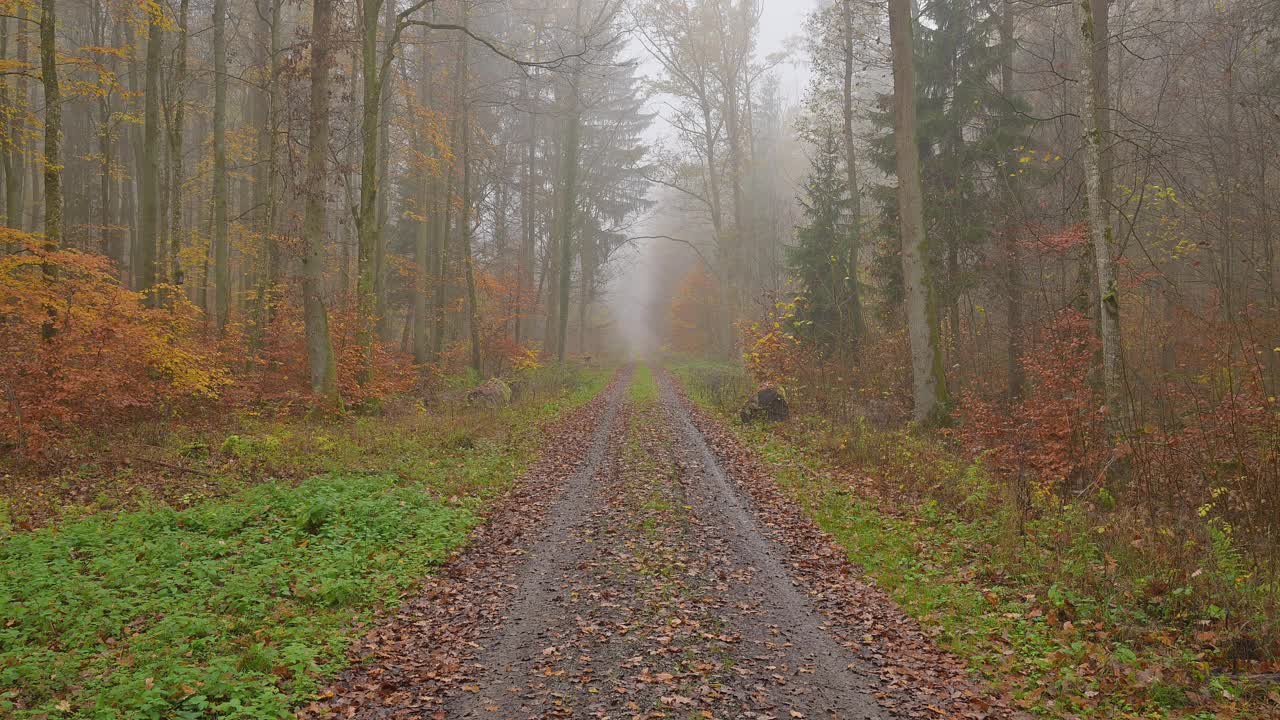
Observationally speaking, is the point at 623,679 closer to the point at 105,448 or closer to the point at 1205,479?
the point at 1205,479

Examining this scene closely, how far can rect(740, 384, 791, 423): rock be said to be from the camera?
1670 cm

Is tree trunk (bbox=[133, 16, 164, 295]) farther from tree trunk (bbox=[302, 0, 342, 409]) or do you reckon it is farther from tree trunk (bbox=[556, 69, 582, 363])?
tree trunk (bbox=[556, 69, 582, 363])

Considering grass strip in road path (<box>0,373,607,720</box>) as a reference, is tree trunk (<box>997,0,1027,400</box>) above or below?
above

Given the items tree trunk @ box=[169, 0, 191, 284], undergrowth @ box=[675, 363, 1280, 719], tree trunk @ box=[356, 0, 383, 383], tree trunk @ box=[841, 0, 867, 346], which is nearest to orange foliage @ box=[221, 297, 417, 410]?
tree trunk @ box=[356, 0, 383, 383]

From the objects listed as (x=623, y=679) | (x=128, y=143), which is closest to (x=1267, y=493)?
(x=623, y=679)

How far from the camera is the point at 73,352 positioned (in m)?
11.7

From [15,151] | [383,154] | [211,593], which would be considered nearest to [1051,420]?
[211,593]

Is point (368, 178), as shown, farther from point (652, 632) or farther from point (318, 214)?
point (652, 632)

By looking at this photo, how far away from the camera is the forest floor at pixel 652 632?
481 centimetres

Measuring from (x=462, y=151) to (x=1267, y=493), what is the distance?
21.8 m

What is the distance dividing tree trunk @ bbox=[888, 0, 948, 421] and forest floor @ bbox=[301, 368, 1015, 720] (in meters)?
5.75

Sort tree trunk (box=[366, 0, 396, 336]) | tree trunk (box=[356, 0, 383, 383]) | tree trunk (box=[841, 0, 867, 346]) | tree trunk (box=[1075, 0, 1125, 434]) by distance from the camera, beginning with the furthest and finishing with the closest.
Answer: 1. tree trunk (box=[366, 0, 396, 336])
2. tree trunk (box=[841, 0, 867, 346])
3. tree trunk (box=[356, 0, 383, 383])
4. tree trunk (box=[1075, 0, 1125, 434])

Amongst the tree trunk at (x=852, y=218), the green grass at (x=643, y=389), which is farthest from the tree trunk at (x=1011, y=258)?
the green grass at (x=643, y=389)

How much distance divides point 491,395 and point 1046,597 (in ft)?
49.1
